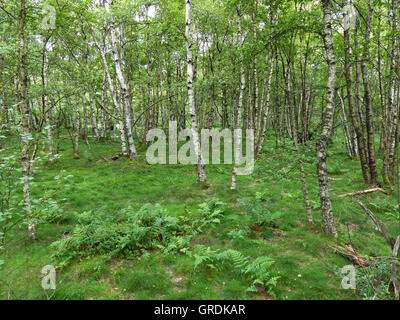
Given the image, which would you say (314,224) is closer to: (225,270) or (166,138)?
(225,270)

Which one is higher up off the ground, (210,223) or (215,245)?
(210,223)

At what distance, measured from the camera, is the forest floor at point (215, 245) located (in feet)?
14.9

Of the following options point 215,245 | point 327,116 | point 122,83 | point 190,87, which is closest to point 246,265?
point 215,245

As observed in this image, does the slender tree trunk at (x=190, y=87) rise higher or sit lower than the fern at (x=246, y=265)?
higher

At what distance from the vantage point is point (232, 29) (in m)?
18.5

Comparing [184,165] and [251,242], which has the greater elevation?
[184,165]

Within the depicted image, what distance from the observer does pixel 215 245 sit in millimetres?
6266

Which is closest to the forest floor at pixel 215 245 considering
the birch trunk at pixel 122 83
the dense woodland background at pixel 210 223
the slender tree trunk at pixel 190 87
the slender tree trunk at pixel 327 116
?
the dense woodland background at pixel 210 223

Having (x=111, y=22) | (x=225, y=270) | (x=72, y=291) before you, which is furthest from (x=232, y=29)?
(x=72, y=291)

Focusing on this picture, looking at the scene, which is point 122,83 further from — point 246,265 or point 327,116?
point 246,265

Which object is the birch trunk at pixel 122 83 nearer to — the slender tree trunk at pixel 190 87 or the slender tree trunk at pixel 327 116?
the slender tree trunk at pixel 190 87

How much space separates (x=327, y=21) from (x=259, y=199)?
643 cm

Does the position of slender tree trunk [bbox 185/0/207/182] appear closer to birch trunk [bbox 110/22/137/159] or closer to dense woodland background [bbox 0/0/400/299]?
dense woodland background [bbox 0/0/400/299]

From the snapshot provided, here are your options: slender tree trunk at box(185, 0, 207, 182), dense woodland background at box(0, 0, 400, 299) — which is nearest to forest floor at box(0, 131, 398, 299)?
dense woodland background at box(0, 0, 400, 299)
